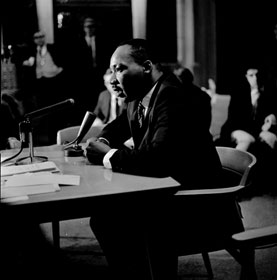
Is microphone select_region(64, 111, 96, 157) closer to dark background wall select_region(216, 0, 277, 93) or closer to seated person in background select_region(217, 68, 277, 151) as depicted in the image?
seated person in background select_region(217, 68, 277, 151)

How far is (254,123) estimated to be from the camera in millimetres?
4562

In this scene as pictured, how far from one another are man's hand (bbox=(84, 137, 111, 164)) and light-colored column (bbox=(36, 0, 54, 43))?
322 cm

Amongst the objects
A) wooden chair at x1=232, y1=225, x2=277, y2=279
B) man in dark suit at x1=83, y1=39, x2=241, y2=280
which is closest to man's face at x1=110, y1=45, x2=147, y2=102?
man in dark suit at x1=83, y1=39, x2=241, y2=280

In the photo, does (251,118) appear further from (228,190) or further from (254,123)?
(228,190)

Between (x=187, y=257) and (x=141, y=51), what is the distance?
1417 millimetres

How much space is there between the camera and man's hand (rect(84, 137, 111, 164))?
212 cm

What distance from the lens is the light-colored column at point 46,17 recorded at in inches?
198

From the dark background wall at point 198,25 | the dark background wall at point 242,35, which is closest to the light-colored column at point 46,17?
the dark background wall at point 198,25

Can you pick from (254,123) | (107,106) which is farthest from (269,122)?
(107,106)

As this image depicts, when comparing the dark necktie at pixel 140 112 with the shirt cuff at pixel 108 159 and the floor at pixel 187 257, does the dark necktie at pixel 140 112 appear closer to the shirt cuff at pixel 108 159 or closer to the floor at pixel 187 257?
A: the shirt cuff at pixel 108 159

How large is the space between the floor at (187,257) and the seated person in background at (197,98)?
84cm

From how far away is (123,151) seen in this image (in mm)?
2021

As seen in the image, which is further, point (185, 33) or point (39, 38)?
point (185, 33)

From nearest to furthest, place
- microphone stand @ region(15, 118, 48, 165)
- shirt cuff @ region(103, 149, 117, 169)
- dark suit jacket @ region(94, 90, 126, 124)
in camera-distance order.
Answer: shirt cuff @ region(103, 149, 117, 169) → microphone stand @ region(15, 118, 48, 165) → dark suit jacket @ region(94, 90, 126, 124)
